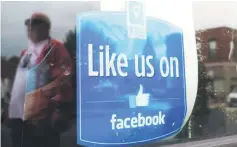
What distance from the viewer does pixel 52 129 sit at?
2.69 m

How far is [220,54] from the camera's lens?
3.77 m

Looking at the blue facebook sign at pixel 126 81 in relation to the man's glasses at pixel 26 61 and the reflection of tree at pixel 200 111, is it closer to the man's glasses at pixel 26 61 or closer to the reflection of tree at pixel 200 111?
the reflection of tree at pixel 200 111

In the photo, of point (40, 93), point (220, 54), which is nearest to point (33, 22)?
point (40, 93)

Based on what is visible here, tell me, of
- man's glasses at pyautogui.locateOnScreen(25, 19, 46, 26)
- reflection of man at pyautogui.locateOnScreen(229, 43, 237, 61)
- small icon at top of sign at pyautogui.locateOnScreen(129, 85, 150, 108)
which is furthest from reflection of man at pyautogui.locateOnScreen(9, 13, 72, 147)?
reflection of man at pyautogui.locateOnScreen(229, 43, 237, 61)

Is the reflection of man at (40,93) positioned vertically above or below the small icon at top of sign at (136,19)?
below

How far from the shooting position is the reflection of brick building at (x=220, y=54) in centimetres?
359

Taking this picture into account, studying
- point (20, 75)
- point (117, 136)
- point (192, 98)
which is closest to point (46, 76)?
point (20, 75)

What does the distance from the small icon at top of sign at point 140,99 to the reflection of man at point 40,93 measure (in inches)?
21.1

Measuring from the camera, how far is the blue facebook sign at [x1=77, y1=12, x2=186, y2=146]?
2801mm

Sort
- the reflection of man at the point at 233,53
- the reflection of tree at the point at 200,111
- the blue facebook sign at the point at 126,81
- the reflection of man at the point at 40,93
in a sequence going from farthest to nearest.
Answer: the reflection of man at the point at 233,53 < the reflection of tree at the point at 200,111 < the blue facebook sign at the point at 126,81 < the reflection of man at the point at 40,93

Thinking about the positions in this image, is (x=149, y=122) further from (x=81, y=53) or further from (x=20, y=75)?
(x=20, y=75)

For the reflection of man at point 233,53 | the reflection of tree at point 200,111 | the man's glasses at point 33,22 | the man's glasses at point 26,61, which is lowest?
the reflection of tree at point 200,111

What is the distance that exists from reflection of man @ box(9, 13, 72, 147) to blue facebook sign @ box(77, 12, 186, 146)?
0.13m

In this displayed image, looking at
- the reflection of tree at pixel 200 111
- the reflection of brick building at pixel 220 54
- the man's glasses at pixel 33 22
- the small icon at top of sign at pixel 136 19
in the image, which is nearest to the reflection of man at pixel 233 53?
the reflection of brick building at pixel 220 54
